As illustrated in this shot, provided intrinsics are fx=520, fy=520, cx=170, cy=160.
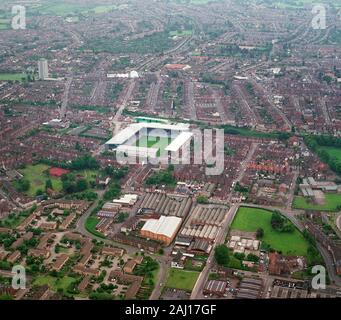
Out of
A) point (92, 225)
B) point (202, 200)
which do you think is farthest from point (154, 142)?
point (92, 225)

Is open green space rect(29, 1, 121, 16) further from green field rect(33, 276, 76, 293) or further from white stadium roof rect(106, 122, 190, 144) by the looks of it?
green field rect(33, 276, 76, 293)

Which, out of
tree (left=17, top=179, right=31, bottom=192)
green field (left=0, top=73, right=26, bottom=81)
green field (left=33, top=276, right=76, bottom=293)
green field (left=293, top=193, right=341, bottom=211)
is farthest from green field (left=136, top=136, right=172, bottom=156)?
green field (left=0, top=73, right=26, bottom=81)

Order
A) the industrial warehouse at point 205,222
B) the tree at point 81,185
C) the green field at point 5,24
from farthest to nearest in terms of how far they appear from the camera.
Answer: the green field at point 5,24 < the tree at point 81,185 < the industrial warehouse at point 205,222

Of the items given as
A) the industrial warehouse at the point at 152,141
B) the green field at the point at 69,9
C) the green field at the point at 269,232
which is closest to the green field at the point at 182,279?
the green field at the point at 269,232

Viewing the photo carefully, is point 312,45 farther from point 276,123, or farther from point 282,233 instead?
point 282,233

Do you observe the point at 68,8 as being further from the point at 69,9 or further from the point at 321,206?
the point at 321,206

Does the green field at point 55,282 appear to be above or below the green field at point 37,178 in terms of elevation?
above

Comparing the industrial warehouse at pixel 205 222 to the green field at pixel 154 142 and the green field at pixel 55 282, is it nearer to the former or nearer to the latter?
the green field at pixel 55 282
